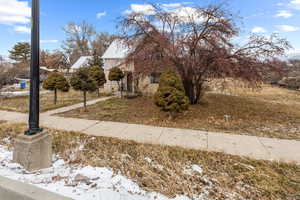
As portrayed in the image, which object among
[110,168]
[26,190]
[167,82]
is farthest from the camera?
[167,82]

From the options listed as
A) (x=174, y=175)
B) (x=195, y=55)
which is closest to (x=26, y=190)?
(x=174, y=175)

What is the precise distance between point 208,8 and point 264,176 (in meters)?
6.25

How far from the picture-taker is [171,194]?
2.04 meters

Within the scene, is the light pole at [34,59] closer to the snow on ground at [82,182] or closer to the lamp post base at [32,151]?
the lamp post base at [32,151]

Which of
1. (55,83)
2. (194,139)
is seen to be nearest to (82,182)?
(194,139)

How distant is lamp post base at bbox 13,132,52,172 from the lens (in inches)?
96.2

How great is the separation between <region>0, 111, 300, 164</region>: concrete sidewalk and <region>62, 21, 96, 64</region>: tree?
1192 inches

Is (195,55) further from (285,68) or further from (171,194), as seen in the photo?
(171,194)

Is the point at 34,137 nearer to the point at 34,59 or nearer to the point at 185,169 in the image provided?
the point at 34,59

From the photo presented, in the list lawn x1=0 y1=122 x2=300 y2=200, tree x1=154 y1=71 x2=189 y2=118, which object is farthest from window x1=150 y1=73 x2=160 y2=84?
lawn x1=0 y1=122 x2=300 y2=200

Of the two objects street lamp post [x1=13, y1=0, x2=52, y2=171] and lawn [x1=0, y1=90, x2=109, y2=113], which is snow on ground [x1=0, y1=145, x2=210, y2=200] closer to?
street lamp post [x1=13, y1=0, x2=52, y2=171]

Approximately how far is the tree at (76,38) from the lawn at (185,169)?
104 feet

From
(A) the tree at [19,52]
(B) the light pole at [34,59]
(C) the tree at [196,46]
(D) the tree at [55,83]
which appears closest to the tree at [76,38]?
(A) the tree at [19,52]

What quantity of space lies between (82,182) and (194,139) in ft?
8.45
